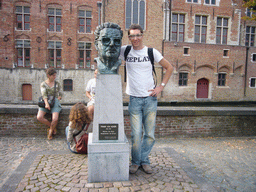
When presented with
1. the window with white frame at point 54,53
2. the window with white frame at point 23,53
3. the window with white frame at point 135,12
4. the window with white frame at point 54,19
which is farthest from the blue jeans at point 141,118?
the window with white frame at point 23,53

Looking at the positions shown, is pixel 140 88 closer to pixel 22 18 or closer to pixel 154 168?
pixel 154 168

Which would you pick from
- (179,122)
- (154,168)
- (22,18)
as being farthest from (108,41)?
(22,18)

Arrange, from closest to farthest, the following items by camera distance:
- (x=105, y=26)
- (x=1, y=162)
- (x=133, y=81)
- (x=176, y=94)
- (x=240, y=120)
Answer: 1. (x=105, y=26)
2. (x=133, y=81)
3. (x=1, y=162)
4. (x=240, y=120)
5. (x=176, y=94)

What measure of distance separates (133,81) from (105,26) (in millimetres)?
929

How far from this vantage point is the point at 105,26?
2.76 metres

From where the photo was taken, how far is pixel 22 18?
18156 mm

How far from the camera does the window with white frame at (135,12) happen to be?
19.1 m

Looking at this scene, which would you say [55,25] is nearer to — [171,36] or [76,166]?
[171,36]

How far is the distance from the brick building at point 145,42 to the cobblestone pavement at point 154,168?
47.9 ft

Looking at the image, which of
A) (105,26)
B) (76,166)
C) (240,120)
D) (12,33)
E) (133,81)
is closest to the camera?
(105,26)

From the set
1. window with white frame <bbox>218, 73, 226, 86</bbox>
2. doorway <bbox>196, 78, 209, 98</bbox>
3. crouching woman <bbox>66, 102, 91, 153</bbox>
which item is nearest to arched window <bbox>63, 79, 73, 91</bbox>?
doorway <bbox>196, 78, 209, 98</bbox>

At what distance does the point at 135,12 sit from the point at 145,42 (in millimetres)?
3174

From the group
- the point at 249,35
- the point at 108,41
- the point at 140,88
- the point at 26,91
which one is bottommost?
the point at 26,91

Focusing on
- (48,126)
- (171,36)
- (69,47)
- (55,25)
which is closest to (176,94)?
(171,36)
